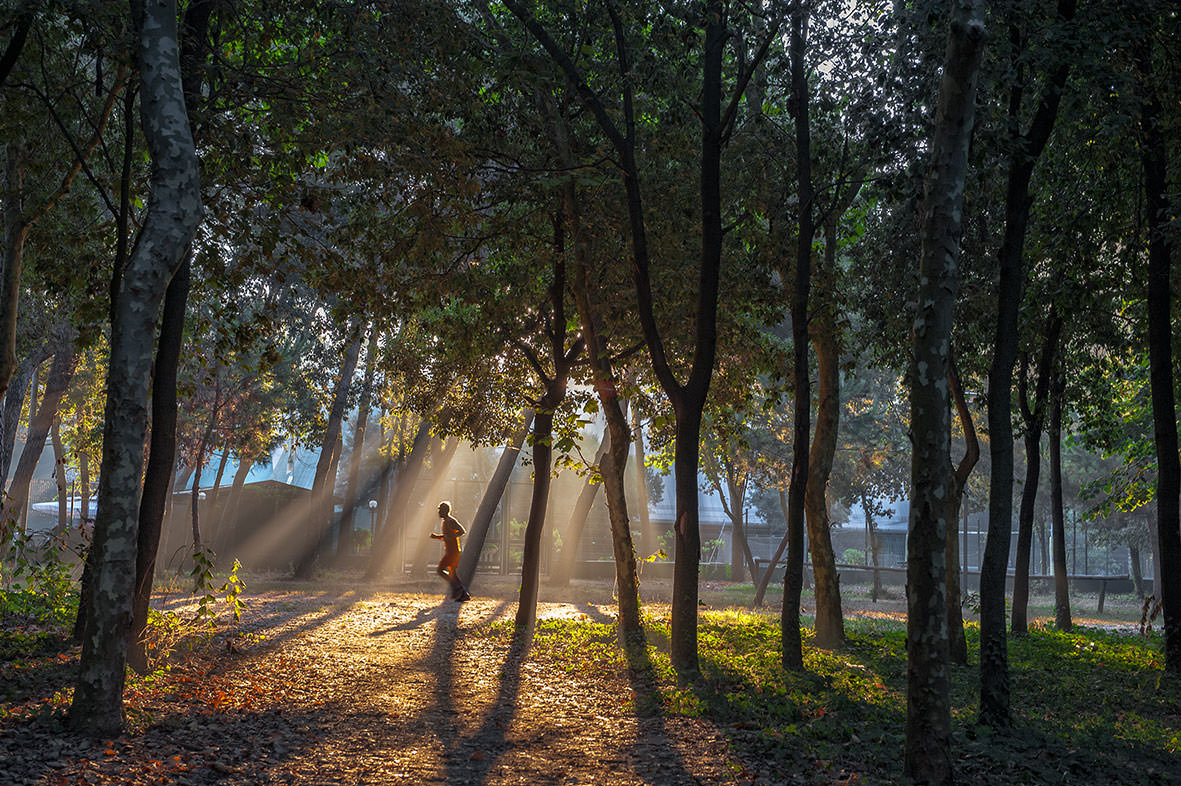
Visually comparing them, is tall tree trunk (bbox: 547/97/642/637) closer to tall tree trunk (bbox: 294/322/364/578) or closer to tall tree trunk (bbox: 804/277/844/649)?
tall tree trunk (bbox: 804/277/844/649)

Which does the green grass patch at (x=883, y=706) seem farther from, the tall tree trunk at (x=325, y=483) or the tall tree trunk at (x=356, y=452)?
the tall tree trunk at (x=356, y=452)

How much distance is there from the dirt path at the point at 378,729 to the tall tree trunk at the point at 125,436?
363 mm

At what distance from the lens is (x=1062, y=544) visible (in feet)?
62.1

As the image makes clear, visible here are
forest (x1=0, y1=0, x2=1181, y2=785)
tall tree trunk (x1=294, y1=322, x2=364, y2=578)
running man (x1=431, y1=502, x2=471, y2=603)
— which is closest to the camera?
forest (x1=0, y1=0, x2=1181, y2=785)

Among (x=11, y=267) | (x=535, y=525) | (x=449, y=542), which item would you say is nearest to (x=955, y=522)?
(x=535, y=525)

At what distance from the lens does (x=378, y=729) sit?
779 centimetres

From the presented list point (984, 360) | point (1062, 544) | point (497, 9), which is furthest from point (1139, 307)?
point (497, 9)

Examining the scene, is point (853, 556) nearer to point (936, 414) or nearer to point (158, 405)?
point (158, 405)

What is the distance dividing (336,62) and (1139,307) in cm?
1212

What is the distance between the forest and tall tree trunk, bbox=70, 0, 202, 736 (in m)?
0.02

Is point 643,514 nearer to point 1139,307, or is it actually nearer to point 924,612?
point 1139,307

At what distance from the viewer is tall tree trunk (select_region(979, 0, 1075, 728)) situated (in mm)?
7887

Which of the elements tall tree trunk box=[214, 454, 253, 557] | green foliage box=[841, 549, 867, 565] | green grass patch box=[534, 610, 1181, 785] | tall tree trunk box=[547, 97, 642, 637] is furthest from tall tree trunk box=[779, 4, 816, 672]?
green foliage box=[841, 549, 867, 565]

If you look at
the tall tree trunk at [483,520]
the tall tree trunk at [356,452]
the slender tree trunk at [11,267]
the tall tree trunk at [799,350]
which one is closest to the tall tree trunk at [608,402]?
the tall tree trunk at [799,350]
